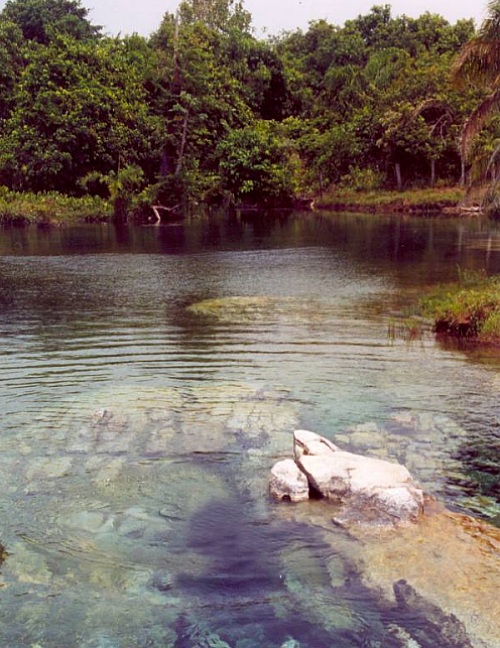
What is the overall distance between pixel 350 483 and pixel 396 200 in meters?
53.2

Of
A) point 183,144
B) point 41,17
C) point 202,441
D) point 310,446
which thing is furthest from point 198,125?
point 310,446

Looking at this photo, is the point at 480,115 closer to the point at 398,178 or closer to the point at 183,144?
the point at 183,144

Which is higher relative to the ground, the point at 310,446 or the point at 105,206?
the point at 105,206

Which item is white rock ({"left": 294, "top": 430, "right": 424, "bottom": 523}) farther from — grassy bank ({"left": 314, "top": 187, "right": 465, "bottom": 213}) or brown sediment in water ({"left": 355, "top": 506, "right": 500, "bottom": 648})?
A: grassy bank ({"left": 314, "top": 187, "right": 465, "bottom": 213})

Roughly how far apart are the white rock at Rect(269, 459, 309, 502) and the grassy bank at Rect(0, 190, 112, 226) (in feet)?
153

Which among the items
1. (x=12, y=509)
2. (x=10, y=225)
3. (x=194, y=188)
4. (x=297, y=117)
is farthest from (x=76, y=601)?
(x=297, y=117)

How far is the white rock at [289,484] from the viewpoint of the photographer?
8922mm

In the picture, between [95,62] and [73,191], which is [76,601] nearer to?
[73,191]

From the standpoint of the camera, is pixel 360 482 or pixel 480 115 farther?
pixel 480 115

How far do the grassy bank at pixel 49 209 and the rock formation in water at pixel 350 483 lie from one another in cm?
4663

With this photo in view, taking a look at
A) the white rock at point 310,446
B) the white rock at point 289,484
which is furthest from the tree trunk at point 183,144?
the white rock at point 289,484

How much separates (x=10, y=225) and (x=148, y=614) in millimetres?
49594

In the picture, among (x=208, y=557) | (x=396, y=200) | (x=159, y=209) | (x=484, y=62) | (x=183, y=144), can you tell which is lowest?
(x=208, y=557)

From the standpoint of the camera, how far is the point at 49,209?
53.6 m
